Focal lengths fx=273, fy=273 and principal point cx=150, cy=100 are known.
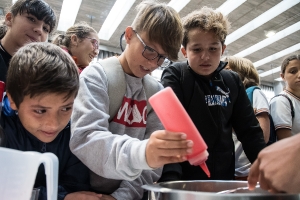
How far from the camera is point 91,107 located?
598 millimetres

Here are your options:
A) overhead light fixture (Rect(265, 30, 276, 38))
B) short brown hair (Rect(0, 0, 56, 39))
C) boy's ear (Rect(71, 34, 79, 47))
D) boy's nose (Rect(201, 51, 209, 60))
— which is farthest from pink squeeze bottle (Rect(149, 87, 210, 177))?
overhead light fixture (Rect(265, 30, 276, 38))

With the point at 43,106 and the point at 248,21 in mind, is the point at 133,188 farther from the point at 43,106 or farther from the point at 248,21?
the point at 248,21

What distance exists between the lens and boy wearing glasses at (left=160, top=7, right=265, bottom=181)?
879mm

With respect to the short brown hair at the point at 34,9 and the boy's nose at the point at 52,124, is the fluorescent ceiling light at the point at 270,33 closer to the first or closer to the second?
the short brown hair at the point at 34,9

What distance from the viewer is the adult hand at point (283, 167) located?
0.37 m

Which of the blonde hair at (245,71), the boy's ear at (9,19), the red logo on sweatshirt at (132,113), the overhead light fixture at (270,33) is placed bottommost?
the red logo on sweatshirt at (132,113)

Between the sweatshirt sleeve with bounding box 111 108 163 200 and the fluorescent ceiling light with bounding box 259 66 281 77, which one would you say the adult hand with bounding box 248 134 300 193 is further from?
the fluorescent ceiling light with bounding box 259 66 281 77

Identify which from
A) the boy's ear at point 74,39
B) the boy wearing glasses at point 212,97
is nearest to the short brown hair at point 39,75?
the boy wearing glasses at point 212,97

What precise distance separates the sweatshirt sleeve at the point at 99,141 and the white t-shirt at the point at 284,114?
1043 mm

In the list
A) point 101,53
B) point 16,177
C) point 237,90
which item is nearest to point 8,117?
point 16,177

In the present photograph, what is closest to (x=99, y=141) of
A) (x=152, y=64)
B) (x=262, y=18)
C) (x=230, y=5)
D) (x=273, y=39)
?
(x=152, y=64)

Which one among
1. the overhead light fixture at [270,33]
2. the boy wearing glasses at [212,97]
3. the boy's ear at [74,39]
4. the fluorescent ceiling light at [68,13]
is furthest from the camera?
the overhead light fixture at [270,33]

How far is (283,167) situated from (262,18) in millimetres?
4186

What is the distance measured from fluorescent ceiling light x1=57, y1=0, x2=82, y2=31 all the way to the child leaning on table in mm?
3306
